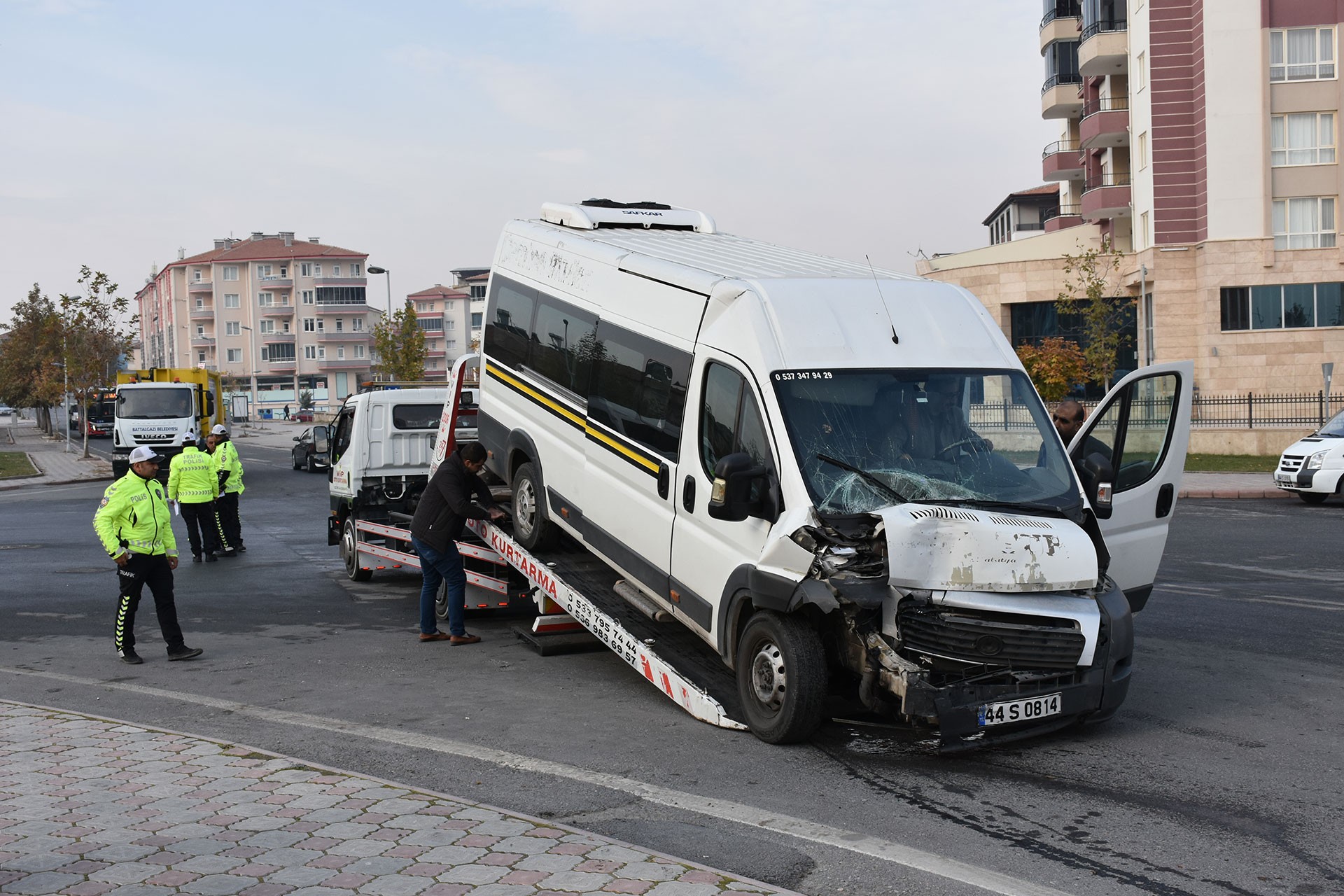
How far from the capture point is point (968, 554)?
21.6ft

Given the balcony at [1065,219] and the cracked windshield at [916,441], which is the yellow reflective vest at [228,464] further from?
the balcony at [1065,219]

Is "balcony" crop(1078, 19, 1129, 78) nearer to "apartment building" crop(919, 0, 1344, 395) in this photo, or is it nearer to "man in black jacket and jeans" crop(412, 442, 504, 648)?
"apartment building" crop(919, 0, 1344, 395)

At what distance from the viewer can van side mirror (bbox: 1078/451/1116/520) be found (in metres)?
8.06

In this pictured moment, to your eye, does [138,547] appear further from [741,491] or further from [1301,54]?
[1301,54]

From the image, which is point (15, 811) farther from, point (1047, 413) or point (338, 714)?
point (1047, 413)

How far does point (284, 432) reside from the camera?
80.8 meters

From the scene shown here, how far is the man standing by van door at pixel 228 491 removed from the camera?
1773cm

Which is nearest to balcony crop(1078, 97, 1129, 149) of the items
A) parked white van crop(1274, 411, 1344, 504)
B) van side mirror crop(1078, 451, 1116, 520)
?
parked white van crop(1274, 411, 1344, 504)

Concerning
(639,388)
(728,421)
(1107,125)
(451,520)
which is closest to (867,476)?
(728,421)

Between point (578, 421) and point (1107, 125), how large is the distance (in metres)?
44.1

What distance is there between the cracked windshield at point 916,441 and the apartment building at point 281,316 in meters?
115

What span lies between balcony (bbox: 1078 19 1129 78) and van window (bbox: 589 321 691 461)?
43.7 meters

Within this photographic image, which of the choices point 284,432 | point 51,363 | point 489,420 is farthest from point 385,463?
point 284,432

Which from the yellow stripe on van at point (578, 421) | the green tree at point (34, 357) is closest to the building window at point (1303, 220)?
the yellow stripe on van at point (578, 421)
